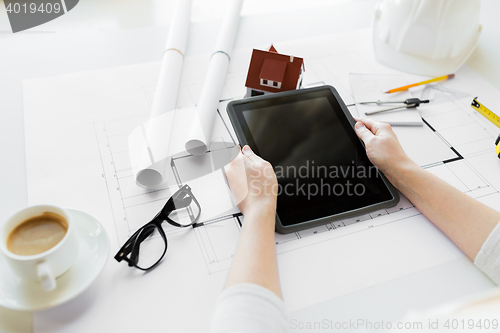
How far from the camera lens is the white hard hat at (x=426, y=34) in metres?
0.96

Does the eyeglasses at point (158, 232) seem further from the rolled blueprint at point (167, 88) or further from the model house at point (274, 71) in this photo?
the model house at point (274, 71)

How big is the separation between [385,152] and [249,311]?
43cm

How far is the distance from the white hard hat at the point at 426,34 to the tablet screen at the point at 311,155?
36cm

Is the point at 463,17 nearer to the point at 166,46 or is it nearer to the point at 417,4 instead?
the point at 417,4

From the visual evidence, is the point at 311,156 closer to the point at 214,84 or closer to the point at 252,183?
the point at 252,183

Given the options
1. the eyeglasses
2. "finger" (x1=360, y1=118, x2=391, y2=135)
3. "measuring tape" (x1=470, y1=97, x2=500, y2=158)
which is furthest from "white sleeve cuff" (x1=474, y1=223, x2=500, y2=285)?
the eyeglasses

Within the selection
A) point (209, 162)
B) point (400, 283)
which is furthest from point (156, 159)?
point (400, 283)

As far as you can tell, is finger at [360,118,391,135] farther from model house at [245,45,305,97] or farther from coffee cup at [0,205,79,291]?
coffee cup at [0,205,79,291]

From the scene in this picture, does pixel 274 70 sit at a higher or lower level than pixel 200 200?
higher

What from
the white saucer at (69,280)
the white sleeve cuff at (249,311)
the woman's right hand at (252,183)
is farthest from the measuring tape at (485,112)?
the white saucer at (69,280)

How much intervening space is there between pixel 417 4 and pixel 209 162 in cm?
65

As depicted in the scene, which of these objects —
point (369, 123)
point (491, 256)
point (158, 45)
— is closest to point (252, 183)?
point (369, 123)

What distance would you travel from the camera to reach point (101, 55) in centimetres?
104

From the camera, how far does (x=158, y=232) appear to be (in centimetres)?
68
